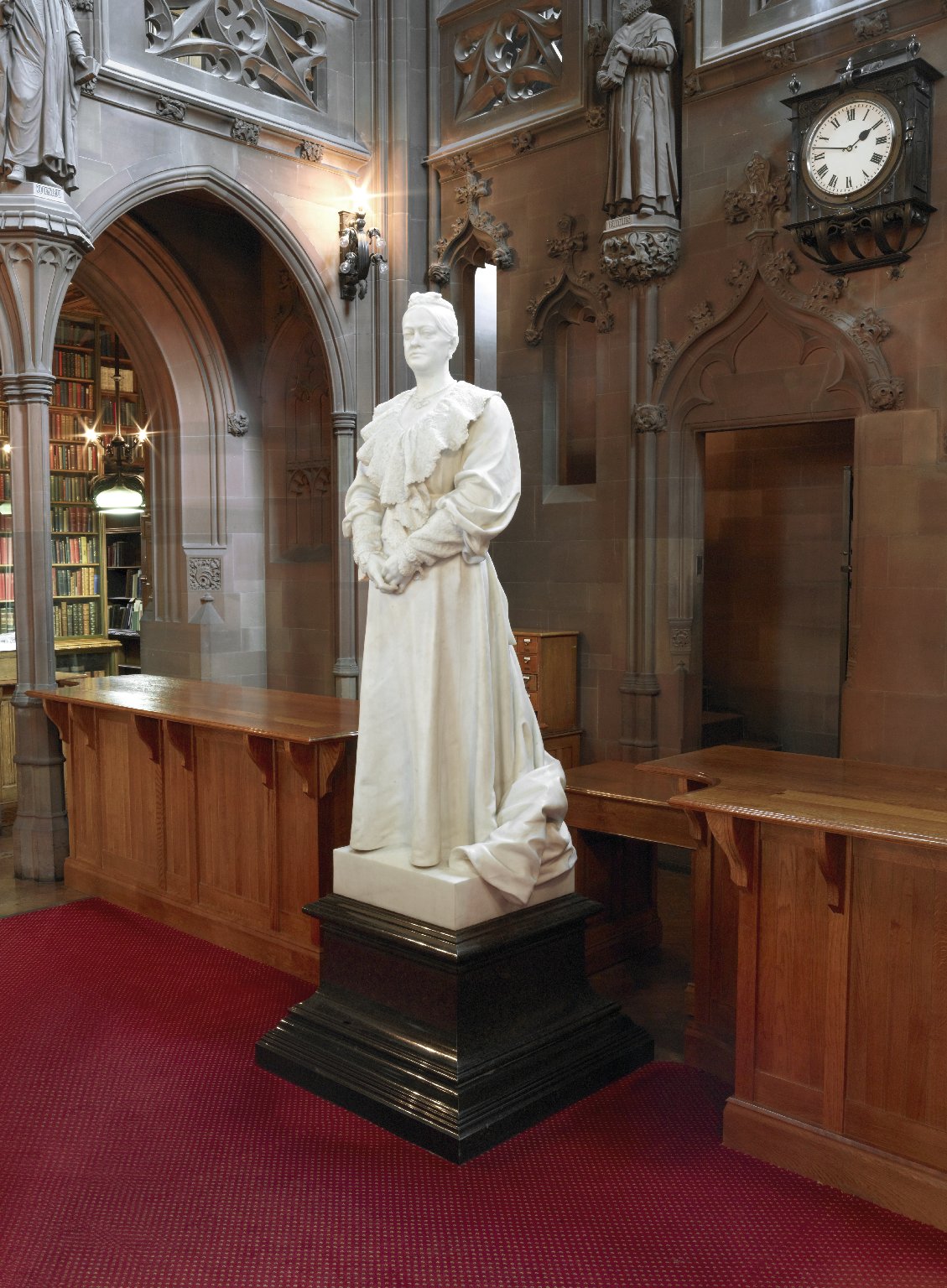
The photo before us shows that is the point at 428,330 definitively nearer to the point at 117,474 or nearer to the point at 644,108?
the point at 644,108

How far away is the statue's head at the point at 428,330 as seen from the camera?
3.40 meters

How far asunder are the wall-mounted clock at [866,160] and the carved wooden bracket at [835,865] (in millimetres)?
3491

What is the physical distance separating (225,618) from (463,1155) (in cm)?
580

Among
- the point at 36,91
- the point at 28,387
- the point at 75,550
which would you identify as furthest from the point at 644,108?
the point at 75,550

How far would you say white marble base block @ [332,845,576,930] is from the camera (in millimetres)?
3236

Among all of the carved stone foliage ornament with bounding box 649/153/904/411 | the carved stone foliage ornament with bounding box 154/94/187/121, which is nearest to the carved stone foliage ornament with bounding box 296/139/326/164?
the carved stone foliage ornament with bounding box 154/94/187/121

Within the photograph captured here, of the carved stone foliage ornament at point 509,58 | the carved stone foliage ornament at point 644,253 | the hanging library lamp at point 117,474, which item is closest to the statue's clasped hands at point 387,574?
the carved stone foliage ornament at point 644,253

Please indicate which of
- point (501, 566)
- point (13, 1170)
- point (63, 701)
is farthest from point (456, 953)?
point (501, 566)

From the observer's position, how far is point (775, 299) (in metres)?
5.77

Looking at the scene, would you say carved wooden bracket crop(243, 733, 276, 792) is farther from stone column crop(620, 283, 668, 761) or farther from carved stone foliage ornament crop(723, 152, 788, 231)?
carved stone foliage ornament crop(723, 152, 788, 231)

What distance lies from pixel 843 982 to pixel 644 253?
14.8 ft

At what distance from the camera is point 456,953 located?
10.4ft

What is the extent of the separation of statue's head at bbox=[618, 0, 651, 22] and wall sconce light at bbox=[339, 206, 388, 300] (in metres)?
2.04

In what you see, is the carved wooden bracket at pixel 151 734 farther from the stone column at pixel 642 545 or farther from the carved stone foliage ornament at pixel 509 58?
the carved stone foliage ornament at pixel 509 58
